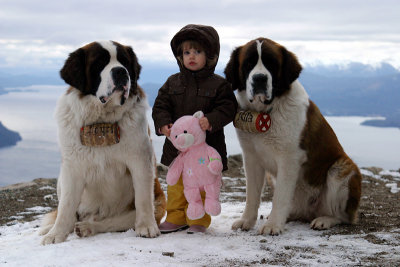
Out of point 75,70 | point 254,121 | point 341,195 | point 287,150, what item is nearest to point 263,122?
point 254,121

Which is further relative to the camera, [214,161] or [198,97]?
[198,97]

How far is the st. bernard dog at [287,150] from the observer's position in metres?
3.38

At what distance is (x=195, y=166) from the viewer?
3469 millimetres

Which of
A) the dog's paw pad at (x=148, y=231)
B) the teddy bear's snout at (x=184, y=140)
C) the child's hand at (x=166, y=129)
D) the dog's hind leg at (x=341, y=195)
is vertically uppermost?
the child's hand at (x=166, y=129)

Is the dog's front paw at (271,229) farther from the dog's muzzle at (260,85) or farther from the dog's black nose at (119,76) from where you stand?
the dog's black nose at (119,76)

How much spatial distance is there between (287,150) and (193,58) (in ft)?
3.78

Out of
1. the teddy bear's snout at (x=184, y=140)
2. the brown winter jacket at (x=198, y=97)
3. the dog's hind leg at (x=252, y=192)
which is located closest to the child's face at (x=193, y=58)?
the brown winter jacket at (x=198, y=97)

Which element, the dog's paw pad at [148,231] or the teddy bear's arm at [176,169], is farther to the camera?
the teddy bear's arm at [176,169]

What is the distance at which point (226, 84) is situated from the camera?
11.7ft

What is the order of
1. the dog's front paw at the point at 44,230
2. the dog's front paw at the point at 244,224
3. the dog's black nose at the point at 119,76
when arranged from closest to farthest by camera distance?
the dog's black nose at the point at 119,76 → the dog's front paw at the point at 244,224 → the dog's front paw at the point at 44,230

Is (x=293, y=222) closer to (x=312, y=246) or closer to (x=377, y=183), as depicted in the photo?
(x=312, y=246)

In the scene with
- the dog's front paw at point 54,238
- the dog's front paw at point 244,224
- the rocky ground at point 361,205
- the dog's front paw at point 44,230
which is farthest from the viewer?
the dog's front paw at point 44,230

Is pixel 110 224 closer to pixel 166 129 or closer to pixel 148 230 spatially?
pixel 148 230

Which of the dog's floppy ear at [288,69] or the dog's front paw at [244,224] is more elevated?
the dog's floppy ear at [288,69]
